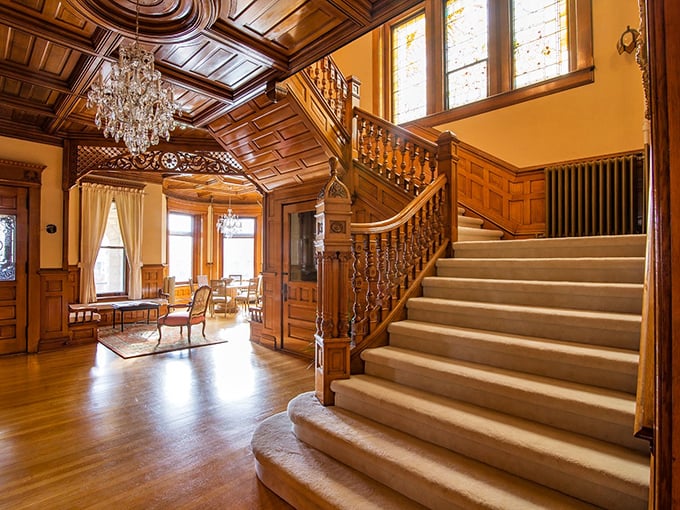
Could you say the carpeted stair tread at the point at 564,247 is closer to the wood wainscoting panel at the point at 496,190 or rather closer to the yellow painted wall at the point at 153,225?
the wood wainscoting panel at the point at 496,190

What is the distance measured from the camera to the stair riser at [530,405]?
1627mm

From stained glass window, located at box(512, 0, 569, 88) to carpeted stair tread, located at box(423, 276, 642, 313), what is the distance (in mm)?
3822

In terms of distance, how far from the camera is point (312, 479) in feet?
6.51

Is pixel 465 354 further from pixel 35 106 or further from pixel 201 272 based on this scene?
pixel 201 272

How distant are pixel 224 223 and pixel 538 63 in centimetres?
821

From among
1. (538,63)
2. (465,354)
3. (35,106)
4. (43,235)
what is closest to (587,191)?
(538,63)

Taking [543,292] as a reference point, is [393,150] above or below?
above

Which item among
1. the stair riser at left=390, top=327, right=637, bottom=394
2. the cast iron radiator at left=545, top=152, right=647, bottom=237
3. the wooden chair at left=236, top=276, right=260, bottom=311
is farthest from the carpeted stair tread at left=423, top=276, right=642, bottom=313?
the wooden chair at left=236, top=276, right=260, bottom=311

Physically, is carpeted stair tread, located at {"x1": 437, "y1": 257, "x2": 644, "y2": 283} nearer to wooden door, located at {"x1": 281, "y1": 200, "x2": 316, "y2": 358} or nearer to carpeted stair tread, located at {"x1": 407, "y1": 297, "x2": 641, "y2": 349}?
carpeted stair tread, located at {"x1": 407, "y1": 297, "x2": 641, "y2": 349}

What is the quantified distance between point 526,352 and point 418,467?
966 mm

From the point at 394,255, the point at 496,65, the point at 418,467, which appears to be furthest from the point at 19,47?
the point at 496,65

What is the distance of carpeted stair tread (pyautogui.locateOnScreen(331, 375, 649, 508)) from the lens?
1437mm

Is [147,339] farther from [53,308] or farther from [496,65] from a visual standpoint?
[496,65]

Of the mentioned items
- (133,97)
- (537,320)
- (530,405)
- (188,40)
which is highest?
(188,40)
